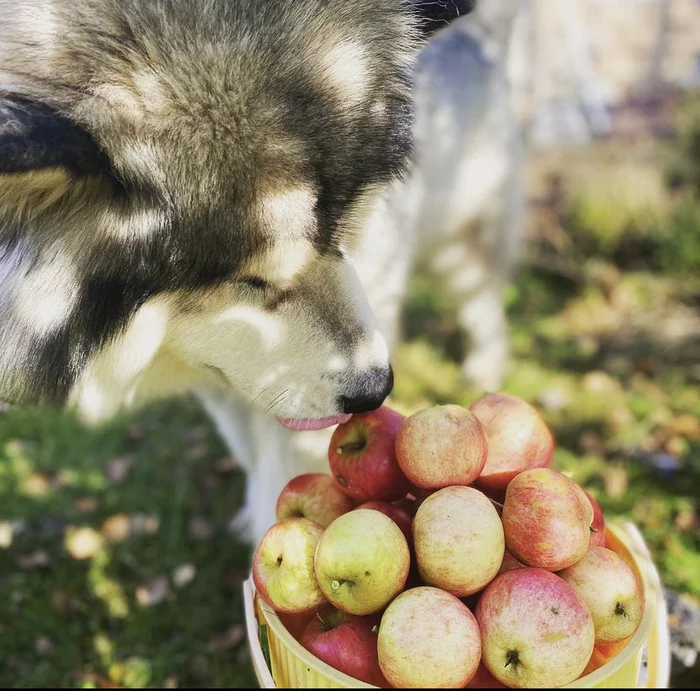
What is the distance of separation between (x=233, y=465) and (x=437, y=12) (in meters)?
2.15

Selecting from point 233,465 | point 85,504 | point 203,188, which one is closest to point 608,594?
point 203,188

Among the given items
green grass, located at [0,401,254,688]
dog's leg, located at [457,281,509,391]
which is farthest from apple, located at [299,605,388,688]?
dog's leg, located at [457,281,509,391]

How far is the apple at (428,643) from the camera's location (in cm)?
114

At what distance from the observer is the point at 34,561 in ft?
8.38

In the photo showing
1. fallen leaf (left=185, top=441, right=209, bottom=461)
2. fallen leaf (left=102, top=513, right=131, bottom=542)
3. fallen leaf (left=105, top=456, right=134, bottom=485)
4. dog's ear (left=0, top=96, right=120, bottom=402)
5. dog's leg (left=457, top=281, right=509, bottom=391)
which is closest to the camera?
dog's ear (left=0, top=96, right=120, bottom=402)

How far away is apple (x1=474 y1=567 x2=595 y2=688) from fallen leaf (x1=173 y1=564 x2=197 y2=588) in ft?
5.09

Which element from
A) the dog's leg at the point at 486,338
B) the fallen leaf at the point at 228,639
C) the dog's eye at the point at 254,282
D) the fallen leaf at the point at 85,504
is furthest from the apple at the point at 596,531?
the fallen leaf at the point at 85,504

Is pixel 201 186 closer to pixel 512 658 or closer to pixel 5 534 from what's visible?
pixel 512 658

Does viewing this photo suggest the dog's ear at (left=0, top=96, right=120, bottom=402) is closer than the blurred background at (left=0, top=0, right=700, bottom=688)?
Yes

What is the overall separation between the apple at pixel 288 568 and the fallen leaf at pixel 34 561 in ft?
5.15

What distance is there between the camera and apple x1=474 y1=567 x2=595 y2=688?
1.15 m

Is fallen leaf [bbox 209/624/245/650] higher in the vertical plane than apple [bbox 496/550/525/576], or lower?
lower

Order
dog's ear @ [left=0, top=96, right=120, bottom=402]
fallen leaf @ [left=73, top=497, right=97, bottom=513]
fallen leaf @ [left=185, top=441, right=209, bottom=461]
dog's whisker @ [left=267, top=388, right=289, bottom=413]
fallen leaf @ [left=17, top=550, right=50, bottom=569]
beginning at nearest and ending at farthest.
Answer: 1. dog's ear @ [left=0, top=96, right=120, bottom=402]
2. dog's whisker @ [left=267, top=388, right=289, bottom=413]
3. fallen leaf @ [left=17, top=550, right=50, bottom=569]
4. fallen leaf @ [left=73, top=497, right=97, bottom=513]
5. fallen leaf @ [left=185, top=441, right=209, bottom=461]

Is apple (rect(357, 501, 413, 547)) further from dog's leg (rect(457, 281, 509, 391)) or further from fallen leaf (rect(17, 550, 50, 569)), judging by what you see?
dog's leg (rect(457, 281, 509, 391))
